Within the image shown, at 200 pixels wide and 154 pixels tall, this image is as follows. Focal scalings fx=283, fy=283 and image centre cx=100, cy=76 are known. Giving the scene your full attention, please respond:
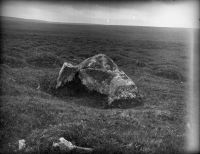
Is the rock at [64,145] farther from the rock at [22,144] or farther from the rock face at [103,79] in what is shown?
the rock face at [103,79]

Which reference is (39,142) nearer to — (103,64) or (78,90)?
(78,90)

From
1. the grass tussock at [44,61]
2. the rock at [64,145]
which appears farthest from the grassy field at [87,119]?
the grass tussock at [44,61]

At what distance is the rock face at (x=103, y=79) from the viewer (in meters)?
20.1

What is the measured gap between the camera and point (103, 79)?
2130 cm

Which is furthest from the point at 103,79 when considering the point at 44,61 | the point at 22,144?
the point at 44,61

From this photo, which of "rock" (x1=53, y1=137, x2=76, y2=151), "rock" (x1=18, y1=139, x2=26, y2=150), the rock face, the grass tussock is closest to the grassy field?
"rock" (x1=18, y1=139, x2=26, y2=150)

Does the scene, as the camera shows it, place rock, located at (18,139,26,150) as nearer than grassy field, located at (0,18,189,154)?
Yes

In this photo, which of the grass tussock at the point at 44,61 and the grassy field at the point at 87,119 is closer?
the grassy field at the point at 87,119

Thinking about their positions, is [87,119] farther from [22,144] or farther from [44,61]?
[44,61]

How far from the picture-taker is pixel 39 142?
11406mm

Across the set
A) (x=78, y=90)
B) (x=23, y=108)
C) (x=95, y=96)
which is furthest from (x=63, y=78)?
(x=23, y=108)

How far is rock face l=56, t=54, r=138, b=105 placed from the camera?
2011cm

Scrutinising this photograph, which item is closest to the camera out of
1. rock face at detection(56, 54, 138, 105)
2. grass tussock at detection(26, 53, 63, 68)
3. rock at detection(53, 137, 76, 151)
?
rock at detection(53, 137, 76, 151)

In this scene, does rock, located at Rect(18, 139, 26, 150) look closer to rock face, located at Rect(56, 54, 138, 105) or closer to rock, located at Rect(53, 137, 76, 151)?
rock, located at Rect(53, 137, 76, 151)
